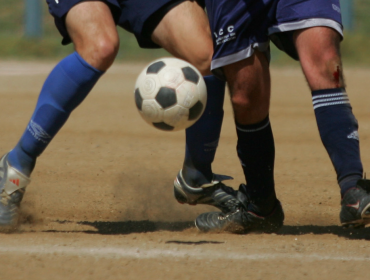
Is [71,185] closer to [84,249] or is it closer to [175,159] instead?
[175,159]

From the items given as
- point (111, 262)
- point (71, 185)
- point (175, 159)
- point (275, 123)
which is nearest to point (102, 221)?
point (71, 185)

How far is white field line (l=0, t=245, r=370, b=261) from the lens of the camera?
2.95 meters

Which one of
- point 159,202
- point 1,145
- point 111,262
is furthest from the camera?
Result: point 1,145

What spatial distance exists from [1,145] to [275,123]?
9.43 ft

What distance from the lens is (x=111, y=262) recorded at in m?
2.85

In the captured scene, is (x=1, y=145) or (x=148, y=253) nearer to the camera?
(x=148, y=253)

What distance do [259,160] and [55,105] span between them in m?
1.13

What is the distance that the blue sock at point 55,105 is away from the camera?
11.1 ft

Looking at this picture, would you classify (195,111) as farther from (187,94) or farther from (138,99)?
(138,99)

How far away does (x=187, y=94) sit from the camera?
10.6ft

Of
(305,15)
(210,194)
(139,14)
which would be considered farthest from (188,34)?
(210,194)

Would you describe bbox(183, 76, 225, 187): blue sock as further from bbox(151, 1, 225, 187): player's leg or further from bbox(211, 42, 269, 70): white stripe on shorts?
bbox(211, 42, 269, 70): white stripe on shorts

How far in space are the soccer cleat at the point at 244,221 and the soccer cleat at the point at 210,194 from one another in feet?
0.29

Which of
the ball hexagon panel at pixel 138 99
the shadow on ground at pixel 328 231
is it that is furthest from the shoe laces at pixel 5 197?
the shadow on ground at pixel 328 231
